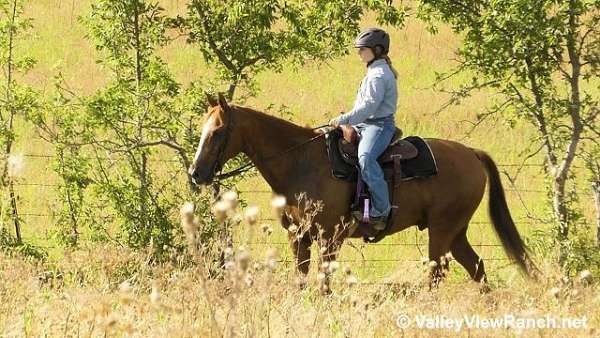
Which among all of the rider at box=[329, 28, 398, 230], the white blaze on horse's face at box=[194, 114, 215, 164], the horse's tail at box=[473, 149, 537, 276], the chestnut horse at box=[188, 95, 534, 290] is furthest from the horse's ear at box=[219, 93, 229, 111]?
the horse's tail at box=[473, 149, 537, 276]

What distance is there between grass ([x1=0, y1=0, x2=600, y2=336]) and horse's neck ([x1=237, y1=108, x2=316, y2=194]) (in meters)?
0.55

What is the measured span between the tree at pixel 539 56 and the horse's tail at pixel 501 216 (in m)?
0.91

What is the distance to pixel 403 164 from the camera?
28.5ft

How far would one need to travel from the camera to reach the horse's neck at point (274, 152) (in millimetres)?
8531

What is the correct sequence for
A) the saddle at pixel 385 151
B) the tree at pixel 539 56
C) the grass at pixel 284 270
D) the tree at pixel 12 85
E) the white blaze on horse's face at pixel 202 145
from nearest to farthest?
the grass at pixel 284 270 < the white blaze on horse's face at pixel 202 145 < the saddle at pixel 385 151 < the tree at pixel 539 56 < the tree at pixel 12 85

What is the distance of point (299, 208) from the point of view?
8180 mm

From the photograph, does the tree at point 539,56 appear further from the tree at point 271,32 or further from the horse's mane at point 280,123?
the horse's mane at point 280,123

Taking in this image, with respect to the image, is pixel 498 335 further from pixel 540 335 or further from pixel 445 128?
pixel 445 128

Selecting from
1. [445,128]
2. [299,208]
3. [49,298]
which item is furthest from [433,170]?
[445,128]

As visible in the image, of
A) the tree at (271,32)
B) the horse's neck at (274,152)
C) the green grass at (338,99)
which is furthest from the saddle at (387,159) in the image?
the green grass at (338,99)

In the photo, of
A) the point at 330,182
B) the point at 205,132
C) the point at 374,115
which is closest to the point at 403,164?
the point at 374,115

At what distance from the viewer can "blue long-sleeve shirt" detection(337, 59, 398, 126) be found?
8.23 metres

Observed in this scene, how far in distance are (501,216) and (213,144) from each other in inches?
120

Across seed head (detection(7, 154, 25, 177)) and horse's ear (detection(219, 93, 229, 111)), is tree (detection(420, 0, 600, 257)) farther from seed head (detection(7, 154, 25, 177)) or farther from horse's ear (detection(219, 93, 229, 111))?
seed head (detection(7, 154, 25, 177))
